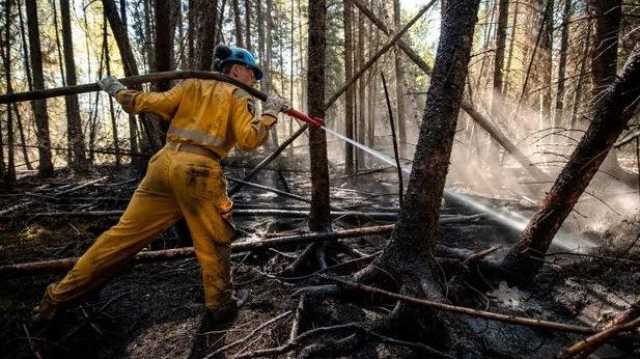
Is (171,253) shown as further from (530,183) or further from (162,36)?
(530,183)

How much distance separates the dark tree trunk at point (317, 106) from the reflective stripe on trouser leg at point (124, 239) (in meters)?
1.72

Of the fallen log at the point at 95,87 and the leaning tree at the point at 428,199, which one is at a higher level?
the fallen log at the point at 95,87

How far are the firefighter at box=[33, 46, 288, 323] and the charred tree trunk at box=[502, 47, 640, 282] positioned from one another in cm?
264

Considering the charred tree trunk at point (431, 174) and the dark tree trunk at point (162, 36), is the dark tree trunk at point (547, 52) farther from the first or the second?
the dark tree trunk at point (162, 36)

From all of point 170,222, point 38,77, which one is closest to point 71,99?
point 38,77

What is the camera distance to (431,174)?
2.88 m

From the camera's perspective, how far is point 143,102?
10.1 ft

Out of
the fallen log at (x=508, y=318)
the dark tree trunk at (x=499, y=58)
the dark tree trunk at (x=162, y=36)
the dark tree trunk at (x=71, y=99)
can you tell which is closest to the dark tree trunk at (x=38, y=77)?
the dark tree trunk at (x=71, y=99)

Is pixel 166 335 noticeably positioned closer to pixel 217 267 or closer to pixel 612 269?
pixel 217 267

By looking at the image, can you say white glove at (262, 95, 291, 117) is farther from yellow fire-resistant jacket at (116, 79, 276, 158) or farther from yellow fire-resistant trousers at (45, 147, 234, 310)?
yellow fire-resistant trousers at (45, 147, 234, 310)

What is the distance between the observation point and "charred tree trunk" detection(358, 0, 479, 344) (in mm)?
2684

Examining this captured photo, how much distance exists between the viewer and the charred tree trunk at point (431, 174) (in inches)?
106

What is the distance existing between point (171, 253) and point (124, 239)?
70cm

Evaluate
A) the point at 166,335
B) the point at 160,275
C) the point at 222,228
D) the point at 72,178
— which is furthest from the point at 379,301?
the point at 72,178
